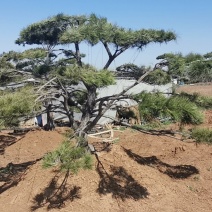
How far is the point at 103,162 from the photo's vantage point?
576cm

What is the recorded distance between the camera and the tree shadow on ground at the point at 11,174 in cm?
598

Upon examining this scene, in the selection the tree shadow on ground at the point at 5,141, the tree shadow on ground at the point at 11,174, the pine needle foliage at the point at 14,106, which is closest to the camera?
the pine needle foliage at the point at 14,106

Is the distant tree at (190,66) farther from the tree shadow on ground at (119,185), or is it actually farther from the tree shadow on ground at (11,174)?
the tree shadow on ground at (11,174)

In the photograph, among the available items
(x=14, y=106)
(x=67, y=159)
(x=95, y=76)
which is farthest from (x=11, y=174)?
(x=95, y=76)

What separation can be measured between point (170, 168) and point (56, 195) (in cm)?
220

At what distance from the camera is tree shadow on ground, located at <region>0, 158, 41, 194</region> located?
5982mm

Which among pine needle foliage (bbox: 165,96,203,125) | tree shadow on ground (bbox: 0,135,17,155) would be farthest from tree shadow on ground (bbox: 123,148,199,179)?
tree shadow on ground (bbox: 0,135,17,155)

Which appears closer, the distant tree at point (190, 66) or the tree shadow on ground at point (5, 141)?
the distant tree at point (190, 66)

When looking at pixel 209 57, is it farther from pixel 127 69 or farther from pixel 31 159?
pixel 31 159

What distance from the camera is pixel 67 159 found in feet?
12.8

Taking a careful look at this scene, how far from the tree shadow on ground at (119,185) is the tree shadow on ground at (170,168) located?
2.31 feet

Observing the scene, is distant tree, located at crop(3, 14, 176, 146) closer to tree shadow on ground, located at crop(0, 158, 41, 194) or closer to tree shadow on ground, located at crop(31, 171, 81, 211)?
tree shadow on ground, located at crop(31, 171, 81, 211)

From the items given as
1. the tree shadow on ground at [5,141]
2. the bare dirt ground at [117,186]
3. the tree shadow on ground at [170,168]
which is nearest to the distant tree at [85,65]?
the bare dirt ground at [117,186]

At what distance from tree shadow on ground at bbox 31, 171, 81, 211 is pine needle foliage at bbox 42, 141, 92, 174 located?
1002 mm
